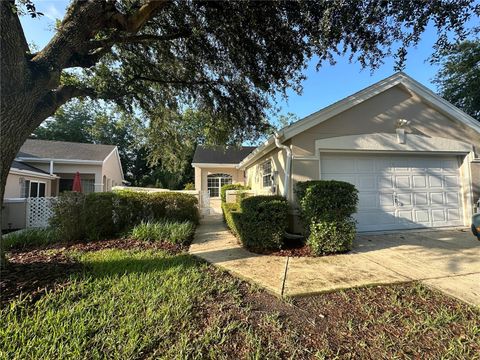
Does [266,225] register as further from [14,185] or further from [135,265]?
[14,185]

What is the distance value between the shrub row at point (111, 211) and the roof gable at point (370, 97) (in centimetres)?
398

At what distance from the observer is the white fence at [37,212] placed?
9.62 metres

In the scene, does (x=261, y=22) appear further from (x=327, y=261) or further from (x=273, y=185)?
(x=327, y=261)

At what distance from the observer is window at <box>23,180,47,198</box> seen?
12672 mm

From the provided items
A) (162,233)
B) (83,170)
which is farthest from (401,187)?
(83,170)

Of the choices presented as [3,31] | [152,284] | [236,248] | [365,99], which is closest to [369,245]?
[236,248]

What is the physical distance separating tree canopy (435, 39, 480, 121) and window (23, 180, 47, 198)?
23.3 meters

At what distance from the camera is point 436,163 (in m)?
7.95

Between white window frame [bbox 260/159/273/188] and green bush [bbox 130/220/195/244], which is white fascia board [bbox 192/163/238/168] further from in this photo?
green bush [bbox 130/220/195/244]

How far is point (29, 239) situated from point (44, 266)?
3163mm

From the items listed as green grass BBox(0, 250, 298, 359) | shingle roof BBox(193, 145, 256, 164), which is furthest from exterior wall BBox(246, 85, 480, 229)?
shingle roof BBox(193, 145, 256, 164)

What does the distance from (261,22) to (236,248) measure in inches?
214

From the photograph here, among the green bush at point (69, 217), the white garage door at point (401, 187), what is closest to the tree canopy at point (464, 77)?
the white garage door at point (401, 187)

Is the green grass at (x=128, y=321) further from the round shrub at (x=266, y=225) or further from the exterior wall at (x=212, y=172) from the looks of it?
the exterior wall at (x=212, y=172)
